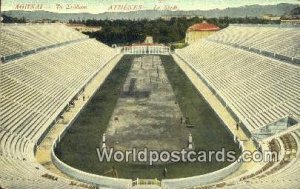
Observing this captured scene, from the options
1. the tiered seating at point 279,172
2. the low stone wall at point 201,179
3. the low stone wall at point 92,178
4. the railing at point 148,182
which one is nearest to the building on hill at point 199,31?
the tiered seating at point 279,172

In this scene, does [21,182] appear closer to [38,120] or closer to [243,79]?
[38,120]

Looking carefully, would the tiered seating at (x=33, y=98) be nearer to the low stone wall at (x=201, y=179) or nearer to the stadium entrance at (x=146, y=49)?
the low stone wall at (x=201, y=179)

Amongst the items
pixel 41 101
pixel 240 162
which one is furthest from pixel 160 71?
pixel 240 162

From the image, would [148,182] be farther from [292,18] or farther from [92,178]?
[292,18]

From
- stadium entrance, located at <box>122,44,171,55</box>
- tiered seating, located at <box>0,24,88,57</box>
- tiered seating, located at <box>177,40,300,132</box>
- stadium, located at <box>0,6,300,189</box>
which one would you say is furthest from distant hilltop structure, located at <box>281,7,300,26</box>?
tiered seating, located at <box>0,24,88,57</box>

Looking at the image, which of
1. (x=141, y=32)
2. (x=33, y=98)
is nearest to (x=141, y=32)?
(x=141, y=32)
